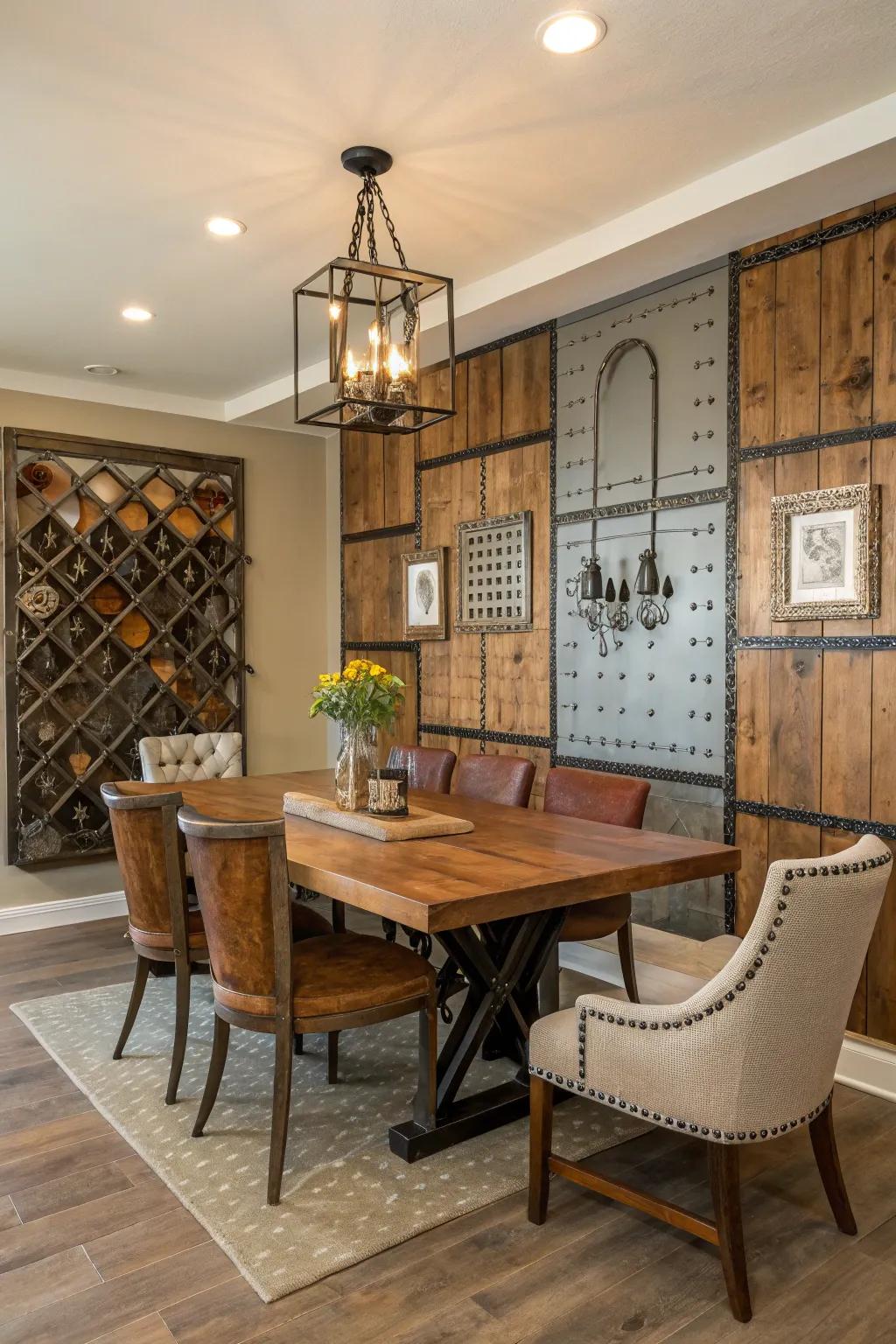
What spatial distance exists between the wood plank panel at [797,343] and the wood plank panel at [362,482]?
101 inches

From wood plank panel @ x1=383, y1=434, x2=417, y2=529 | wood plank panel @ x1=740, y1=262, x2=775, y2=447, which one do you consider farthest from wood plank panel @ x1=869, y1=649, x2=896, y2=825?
wood plank panel @ x1=383, y1=434, x2=417, y2=529

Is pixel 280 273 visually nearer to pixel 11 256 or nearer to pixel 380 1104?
pixel 11 256

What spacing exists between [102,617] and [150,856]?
2554mm

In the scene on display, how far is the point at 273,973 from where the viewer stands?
2.34 m

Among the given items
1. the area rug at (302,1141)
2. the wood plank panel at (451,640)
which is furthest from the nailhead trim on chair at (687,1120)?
the wood plank panel at (451,640)

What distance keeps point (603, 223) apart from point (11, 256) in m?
2.09

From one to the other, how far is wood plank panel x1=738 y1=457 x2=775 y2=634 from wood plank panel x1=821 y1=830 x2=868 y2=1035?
67 cm

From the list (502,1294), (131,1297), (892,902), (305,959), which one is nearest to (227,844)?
(305,959)

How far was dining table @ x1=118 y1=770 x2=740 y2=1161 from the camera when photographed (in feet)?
7.11

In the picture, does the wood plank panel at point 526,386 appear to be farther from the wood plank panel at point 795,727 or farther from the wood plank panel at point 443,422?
the wood plank panel at point 795,727

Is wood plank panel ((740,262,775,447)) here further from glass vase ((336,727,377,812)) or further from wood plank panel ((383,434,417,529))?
wood plank panel ((383,434,417,529))

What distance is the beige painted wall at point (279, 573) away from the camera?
221 inches

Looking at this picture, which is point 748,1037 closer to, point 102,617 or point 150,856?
point 150,856

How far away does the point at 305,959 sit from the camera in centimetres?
257
